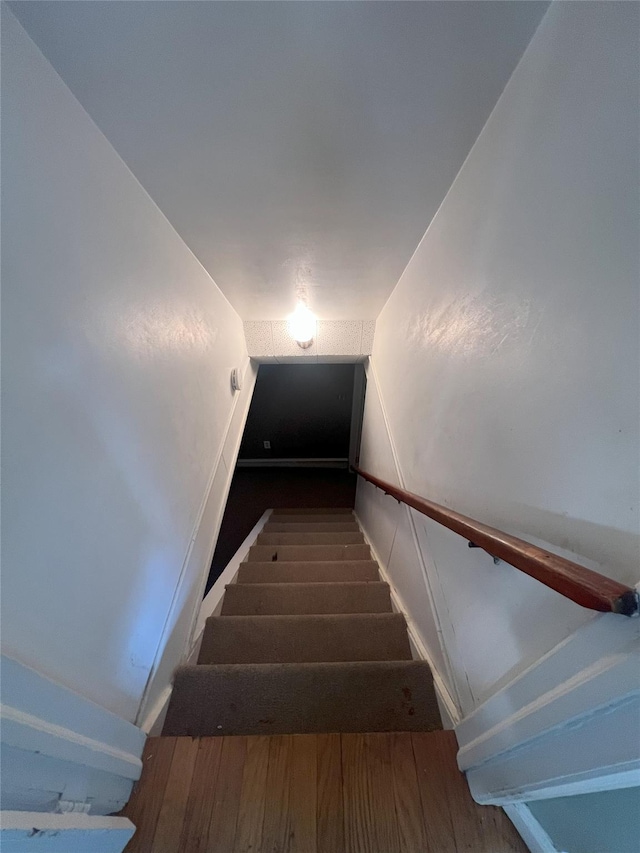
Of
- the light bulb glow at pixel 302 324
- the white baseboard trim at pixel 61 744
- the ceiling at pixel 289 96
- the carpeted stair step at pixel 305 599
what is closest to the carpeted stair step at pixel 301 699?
the white baseboard trim at pixel 61 744

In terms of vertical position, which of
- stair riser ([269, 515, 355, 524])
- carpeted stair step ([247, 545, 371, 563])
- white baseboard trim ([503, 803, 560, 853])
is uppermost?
white baseboard trim ([503, 803, 560, 853])

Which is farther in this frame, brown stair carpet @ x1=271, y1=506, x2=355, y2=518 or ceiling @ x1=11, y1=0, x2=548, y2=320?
brown stair carpet @ x1=271, y1=506, x2=355, y2=518

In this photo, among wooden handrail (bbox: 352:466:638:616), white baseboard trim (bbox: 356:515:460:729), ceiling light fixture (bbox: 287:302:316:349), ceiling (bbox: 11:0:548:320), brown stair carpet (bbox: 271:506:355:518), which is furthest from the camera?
brown stair carpet (bbox: 271:506:355:518)

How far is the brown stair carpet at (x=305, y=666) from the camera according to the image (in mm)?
1029

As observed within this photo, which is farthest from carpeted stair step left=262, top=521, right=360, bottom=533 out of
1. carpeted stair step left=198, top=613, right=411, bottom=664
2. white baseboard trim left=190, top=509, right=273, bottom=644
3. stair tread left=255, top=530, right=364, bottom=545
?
carpeted stair step left=198, top=613, right=411, bottom=664

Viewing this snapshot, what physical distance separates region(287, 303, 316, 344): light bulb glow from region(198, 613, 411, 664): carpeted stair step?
1815 millimetres

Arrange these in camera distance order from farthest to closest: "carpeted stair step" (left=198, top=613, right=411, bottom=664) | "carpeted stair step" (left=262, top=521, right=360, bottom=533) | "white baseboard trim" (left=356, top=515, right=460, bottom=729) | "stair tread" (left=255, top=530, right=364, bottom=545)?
1. "carpeted stair step" (left=262, top=521, right=360, bottom=533)
2. "stair tread" (left=255, top=530, right=364, bottom=545)
3. "carpeted stair step" (left=198, top=613, right=411, bottom=664)
4. "white baseboard trim" (left=356, top=515, right=460, bottom=729)

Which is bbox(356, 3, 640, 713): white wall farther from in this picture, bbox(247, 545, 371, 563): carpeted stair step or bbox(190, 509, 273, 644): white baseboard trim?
bbox(247, 545, 371, 563): carpeted stair step

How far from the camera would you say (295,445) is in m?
5.24

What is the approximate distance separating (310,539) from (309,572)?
2.59 ft

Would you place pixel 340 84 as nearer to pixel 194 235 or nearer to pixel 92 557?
pixel 194 235

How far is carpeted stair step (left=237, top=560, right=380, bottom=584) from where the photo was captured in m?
1.92

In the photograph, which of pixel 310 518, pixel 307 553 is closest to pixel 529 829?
pixel 307 553

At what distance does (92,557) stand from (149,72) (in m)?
1.29
